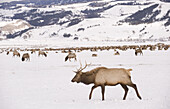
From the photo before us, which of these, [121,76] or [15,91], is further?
[15,91]

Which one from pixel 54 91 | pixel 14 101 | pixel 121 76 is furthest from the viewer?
pixel 54 91

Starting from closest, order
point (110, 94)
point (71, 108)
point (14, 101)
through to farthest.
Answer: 1. point (71, 108)
2. point (14, 101)
3. point (110, 94)

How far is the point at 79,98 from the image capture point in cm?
1141

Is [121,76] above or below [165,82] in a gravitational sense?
above

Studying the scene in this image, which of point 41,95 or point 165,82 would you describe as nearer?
point 41,95

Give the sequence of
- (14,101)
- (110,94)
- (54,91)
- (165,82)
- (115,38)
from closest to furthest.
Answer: (14,101), (110,94), (54,91), (165,82), (115,38)

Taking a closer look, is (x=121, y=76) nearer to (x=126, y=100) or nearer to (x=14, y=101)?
(x=126, y=100)

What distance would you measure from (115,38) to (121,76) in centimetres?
19090

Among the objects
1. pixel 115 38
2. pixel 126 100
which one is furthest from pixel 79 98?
pixel 115 38

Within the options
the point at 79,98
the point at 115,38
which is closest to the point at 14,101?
the point at 79,98

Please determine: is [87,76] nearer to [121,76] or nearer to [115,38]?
[121,76]

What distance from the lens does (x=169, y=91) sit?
12.4 metres

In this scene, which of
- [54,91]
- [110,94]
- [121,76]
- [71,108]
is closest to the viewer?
[71,108]

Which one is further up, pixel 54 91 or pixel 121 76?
pixel 121 76
